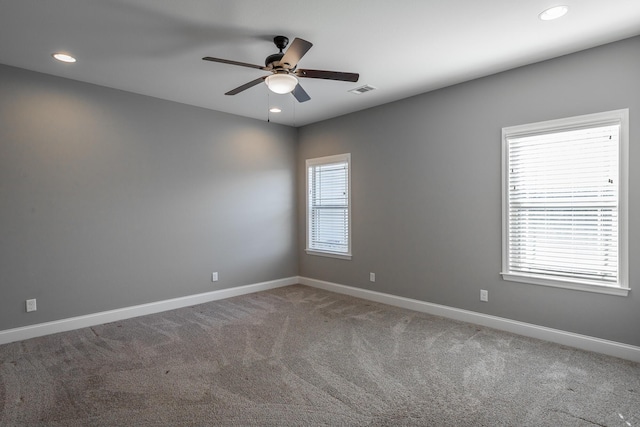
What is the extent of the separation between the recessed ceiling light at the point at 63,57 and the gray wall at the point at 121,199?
56 centimetres

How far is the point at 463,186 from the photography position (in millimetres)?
4000

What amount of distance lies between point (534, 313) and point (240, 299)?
145 inches

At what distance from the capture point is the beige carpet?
7.30 feet

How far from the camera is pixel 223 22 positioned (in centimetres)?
268

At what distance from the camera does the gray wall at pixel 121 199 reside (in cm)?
354

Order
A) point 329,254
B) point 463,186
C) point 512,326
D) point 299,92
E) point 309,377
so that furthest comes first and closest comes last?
1. point 329,254
2. point 463,186
3. point 512,326
4. point 299,92
5. point 309,377

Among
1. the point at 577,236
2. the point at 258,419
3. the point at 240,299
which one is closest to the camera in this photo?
the point at 258,419

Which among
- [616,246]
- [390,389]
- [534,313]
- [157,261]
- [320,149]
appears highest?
[320,149]

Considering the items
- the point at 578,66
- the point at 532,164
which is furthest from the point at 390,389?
the point at 578,66

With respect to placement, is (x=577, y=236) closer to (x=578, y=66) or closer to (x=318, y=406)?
(x=578, y=66)

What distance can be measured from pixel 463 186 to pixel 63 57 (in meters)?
4.33

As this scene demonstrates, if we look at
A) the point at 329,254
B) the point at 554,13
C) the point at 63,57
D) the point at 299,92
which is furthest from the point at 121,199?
the point at 554,13

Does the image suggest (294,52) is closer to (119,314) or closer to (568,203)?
(568,203)

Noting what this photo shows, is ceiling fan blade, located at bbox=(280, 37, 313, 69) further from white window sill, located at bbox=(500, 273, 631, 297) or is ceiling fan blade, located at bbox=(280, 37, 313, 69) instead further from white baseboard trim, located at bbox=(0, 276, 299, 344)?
white baseboard trim, located at bbox=(0, 276, 299, 344)
